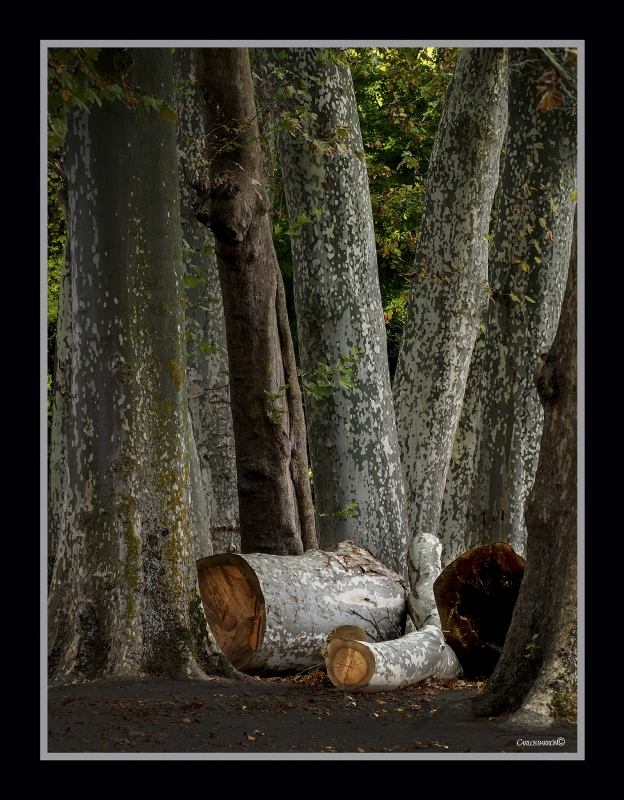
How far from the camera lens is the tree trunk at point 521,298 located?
28.7 feet

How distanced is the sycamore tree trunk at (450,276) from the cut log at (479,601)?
218cm

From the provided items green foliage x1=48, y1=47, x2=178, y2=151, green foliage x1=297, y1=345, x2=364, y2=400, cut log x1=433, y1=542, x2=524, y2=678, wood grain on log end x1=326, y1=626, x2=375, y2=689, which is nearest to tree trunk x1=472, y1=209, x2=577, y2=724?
wood grain on log end x1=326, y1=626, x2=375, y2=689

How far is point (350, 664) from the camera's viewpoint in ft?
18.2

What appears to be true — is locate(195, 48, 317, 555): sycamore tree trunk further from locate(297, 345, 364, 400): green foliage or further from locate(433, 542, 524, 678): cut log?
locate(433, 542, 524, 678): cut log

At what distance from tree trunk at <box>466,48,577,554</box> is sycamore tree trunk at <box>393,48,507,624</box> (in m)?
0.33

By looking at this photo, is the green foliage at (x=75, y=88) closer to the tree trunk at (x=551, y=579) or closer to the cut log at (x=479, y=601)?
the tree trunk at (x=551, y=579)

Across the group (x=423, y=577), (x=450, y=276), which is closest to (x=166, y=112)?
(x=423, y=577)

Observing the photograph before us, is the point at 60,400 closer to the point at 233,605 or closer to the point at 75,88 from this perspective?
the point at 233,605

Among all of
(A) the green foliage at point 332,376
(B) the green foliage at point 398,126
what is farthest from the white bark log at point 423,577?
(B) the green foliage at point 398,126

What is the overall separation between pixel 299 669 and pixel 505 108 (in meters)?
5.60

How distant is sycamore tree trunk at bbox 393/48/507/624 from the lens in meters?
8.55

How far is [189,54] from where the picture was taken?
8148 mm
